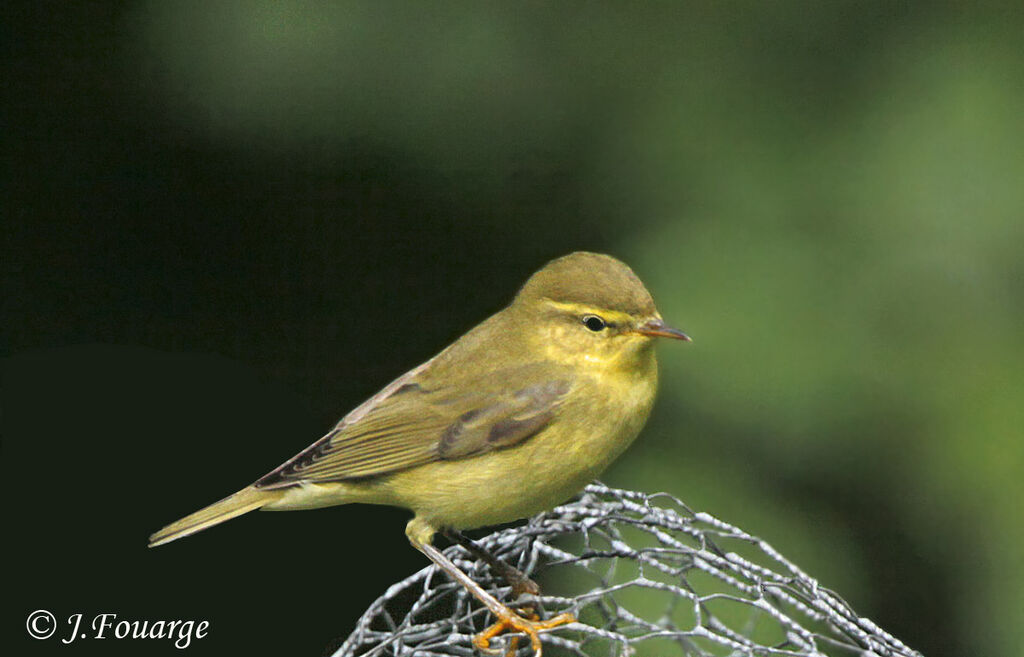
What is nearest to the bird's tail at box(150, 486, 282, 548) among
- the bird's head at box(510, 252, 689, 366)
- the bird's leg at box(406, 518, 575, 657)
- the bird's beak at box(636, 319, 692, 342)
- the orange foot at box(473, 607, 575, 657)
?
the bird's leg at box(406, 518, 575, 657)

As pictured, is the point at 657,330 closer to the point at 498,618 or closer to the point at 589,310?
the point at 589,310

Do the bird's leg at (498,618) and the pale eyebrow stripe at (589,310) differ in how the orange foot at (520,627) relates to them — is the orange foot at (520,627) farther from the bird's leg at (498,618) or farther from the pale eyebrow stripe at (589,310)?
the pale eyebrow stripe at (589,310)

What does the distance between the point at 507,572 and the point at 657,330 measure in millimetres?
648

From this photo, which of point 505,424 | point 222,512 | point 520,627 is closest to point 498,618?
point 520,627

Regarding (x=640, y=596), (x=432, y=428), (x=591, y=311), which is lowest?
(x=640, y=596)

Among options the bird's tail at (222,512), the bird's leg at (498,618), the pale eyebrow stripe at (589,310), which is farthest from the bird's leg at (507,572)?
the pale eyebrow stripe at (589,310)

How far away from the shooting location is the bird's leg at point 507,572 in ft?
9.50

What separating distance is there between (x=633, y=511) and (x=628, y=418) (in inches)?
10.0

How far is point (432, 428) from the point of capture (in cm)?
290

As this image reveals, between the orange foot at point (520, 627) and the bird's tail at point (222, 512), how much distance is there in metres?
0.54

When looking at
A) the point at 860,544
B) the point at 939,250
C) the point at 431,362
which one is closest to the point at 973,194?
the point at 939,250

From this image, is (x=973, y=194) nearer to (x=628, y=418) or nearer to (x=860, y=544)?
(x=860, y=544)

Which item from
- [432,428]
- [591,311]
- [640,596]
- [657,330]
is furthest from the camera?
[640,596]

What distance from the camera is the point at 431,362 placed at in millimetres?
2996
